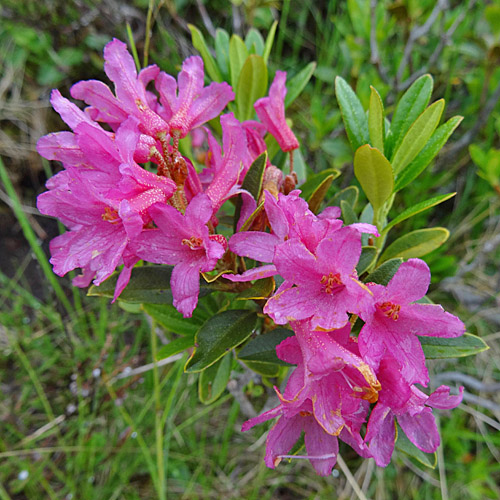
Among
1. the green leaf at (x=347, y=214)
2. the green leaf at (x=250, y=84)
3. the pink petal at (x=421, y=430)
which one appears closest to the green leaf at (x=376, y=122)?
the green leaf at (x=347, y=214)

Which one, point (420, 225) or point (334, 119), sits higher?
point (334, 119)

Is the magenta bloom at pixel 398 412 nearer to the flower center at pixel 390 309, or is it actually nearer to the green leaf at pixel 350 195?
the flower center at pixel 390 309

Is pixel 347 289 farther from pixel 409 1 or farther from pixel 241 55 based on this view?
pixel 409 1

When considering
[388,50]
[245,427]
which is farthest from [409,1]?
[245,427]

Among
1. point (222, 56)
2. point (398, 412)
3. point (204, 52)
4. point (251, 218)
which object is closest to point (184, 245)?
point (251, 218)

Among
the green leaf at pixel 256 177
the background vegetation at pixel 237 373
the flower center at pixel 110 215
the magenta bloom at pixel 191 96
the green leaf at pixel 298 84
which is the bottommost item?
the background vegetation at pixel 237 373

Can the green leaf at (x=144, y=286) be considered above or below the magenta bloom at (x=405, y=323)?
below

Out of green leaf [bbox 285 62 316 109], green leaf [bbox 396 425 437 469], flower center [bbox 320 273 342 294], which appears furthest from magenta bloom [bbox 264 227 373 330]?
green leaf [bbox 285 62 316 109]

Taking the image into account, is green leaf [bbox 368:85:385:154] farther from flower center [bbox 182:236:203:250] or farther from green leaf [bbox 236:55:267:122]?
flower center [bbox 182:236:203:250]
